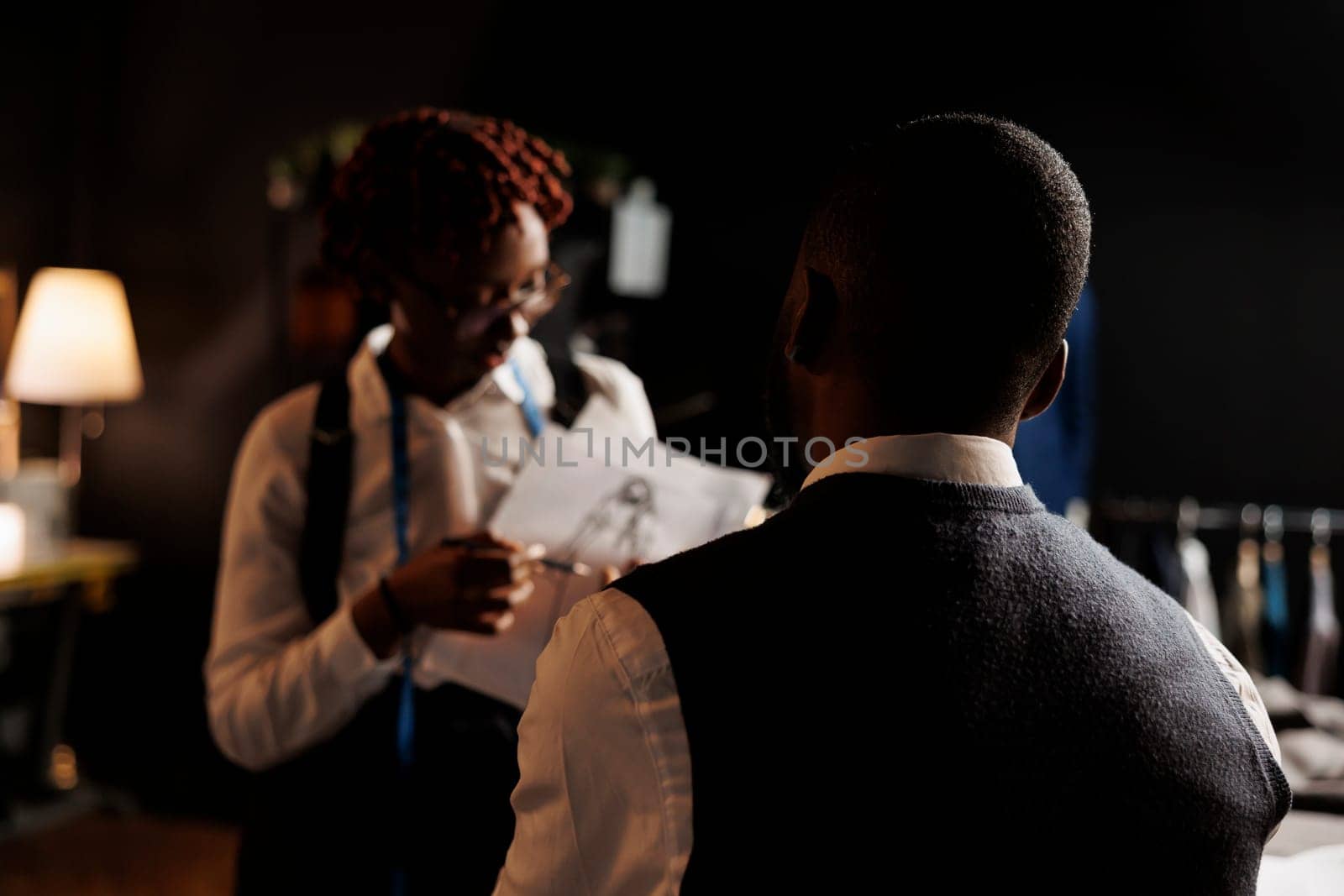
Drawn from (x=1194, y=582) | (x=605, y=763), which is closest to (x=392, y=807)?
(x=605, y=763)

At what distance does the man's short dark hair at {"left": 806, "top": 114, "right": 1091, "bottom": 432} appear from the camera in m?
0.61

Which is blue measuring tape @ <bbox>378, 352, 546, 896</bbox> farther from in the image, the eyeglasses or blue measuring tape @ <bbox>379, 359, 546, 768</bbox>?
the eyeglasses

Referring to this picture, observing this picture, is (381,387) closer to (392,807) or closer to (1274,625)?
(392,807)

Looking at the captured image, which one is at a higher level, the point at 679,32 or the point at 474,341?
the point at 679,32

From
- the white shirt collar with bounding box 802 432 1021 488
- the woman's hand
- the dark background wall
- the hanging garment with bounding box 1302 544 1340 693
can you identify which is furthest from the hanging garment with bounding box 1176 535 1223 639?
the white shirt collar with bounding box 802 432 1021 488

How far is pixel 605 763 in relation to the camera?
60 cm

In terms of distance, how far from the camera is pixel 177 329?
399 centimetres

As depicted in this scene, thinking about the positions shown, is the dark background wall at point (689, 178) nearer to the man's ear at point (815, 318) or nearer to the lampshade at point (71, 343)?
the lampshade at point (71, 343)

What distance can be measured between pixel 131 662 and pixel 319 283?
1800 millimetres

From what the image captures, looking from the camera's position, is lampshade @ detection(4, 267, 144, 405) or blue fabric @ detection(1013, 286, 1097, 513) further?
lampshade @ detection(4, 267, 144, 405)

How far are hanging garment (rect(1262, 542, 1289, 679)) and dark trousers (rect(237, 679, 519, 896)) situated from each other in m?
2.27

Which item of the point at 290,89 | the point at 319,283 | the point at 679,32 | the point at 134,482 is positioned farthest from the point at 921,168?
the point at 134,482

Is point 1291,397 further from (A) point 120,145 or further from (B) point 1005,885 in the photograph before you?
(A) point 120,145

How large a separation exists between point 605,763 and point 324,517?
28.2 inches
